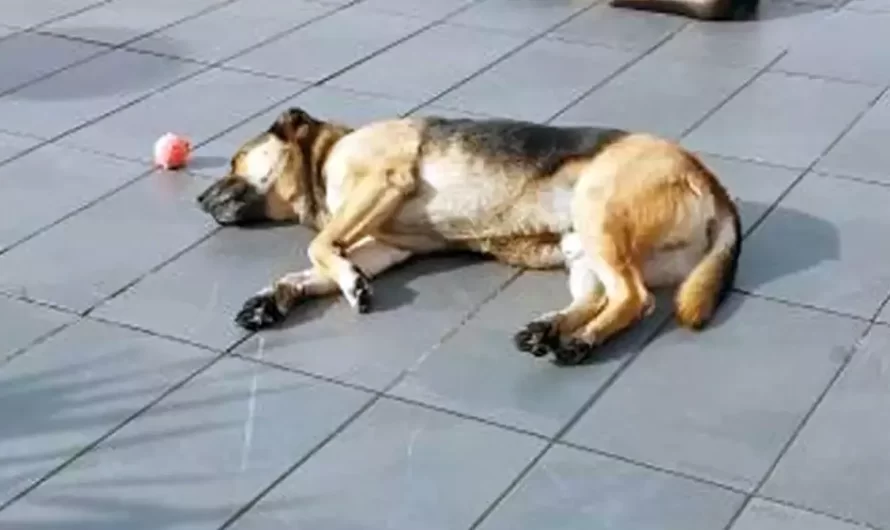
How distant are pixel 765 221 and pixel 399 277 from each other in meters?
1.03

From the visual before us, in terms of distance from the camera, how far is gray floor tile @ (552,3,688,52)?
611 centimetres

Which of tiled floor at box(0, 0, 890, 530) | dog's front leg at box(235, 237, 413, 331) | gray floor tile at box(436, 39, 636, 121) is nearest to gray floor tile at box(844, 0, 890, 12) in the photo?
tiled floor at box(0, 0, 890, 530)

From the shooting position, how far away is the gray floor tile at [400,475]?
323 centimetres

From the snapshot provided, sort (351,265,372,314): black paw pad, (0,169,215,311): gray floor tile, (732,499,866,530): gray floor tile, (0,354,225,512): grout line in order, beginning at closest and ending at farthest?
(732,499,866,530): gray floor tile < (0,354,225,512): grout line < (351,265,372,314): black paw pad < (0,169,215,311): gray floor tile

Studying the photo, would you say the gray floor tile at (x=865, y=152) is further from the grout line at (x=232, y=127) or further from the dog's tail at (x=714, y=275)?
the grout line at (x=232, y=127)

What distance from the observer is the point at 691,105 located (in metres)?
5.41

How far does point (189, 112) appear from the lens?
211 inches

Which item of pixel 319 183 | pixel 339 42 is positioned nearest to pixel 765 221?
pixel 319 183

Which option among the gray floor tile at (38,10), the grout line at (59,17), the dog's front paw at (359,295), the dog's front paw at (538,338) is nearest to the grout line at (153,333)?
the dog's front paw at (359,295)

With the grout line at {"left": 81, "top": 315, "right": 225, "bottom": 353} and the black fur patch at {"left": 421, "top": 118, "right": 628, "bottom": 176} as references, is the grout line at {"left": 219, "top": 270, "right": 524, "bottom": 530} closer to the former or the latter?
the grout line at {"left": 81, "top": 315, "right": 225, "bottom": 353}

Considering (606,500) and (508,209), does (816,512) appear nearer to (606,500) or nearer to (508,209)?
(606,500)

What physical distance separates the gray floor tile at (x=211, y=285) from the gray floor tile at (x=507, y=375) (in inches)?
20.1

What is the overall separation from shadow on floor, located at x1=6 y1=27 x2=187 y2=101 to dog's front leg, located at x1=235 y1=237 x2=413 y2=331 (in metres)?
1.61

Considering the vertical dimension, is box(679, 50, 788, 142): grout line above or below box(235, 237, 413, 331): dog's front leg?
below
